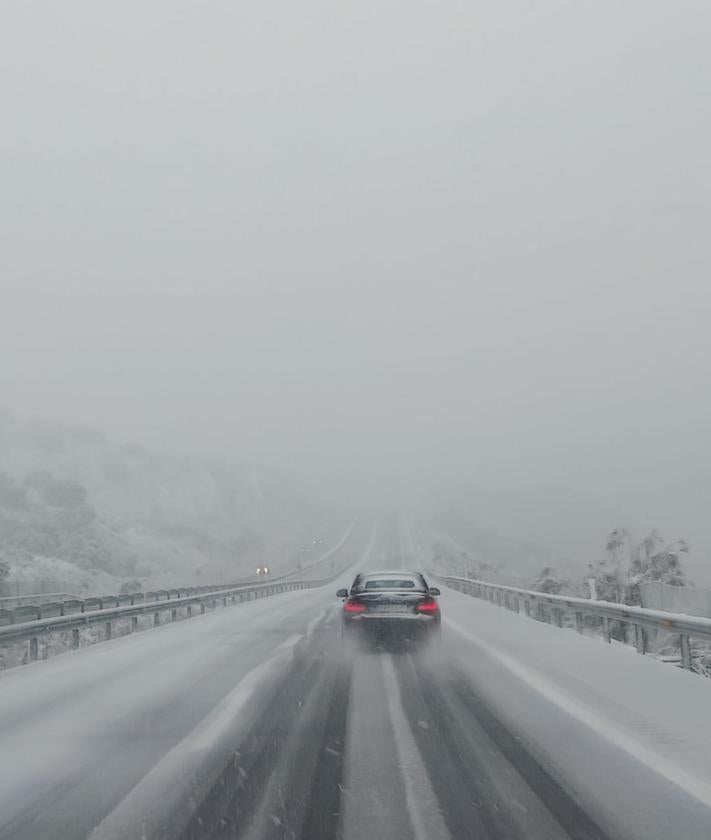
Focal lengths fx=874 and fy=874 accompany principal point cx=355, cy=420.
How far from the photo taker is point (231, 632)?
18250 mm

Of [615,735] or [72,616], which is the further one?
[72,616]

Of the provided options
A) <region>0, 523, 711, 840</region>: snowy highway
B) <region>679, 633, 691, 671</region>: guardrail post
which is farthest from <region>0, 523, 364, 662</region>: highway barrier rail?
<region>679, 633, 691, 671</region>: guardrail post

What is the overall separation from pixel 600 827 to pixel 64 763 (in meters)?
3.89

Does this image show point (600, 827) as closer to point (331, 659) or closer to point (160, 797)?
point (160, 797)

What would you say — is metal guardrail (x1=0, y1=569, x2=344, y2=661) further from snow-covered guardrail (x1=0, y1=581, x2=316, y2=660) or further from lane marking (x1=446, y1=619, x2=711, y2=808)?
lane marking (x1=446, y1=619, x2=711, y2=808)

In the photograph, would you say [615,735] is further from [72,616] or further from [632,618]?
[72,616]

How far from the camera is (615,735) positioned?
714 centimetres

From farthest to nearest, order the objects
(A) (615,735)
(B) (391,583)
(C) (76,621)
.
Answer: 1. (B) (391,583)
2. (C) (76,621)
3. (A) (615,735)

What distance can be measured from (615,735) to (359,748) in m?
2.13

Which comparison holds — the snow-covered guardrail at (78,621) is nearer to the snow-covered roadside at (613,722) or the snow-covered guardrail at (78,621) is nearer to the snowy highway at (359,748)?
the snowy highway at (359,748)

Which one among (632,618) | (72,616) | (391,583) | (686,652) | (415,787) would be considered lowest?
(415,787)

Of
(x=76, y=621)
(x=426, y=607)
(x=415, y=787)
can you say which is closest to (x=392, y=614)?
(x=426, y=607)

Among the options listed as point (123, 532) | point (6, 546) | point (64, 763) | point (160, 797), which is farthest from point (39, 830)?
point (123, 532)

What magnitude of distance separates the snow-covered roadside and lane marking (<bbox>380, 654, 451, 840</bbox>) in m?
0.92
